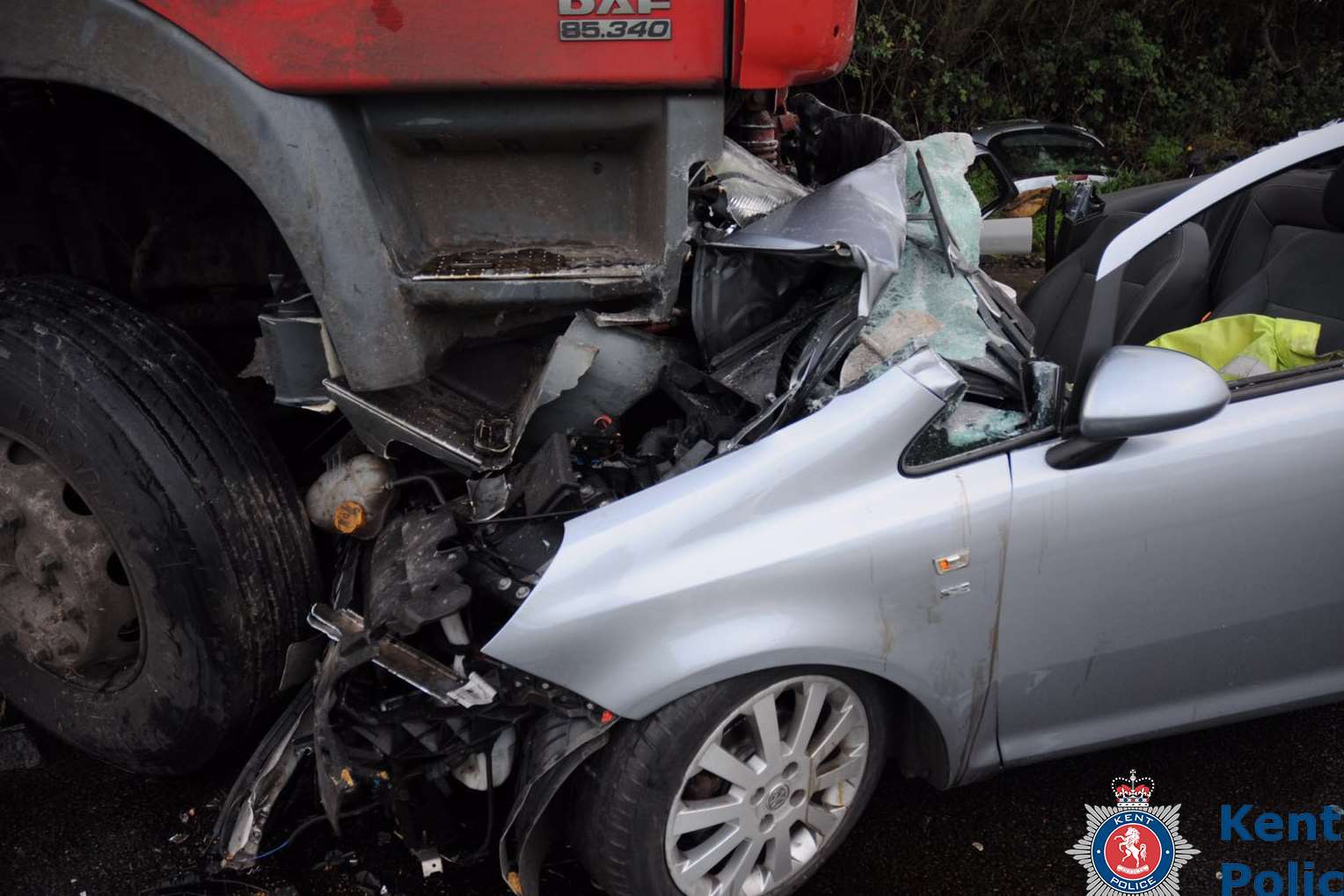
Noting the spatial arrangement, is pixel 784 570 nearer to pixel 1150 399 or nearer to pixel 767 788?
pixel 767 788

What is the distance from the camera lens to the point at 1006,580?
2135 mm

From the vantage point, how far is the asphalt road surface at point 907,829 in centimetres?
241

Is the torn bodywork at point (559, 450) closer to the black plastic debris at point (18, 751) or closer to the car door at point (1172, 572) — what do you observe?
the car door at point (1172, 572)

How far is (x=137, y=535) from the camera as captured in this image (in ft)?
7.68

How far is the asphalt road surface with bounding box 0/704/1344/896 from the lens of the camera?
241 cm

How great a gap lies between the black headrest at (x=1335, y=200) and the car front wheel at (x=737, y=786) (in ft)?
6.36

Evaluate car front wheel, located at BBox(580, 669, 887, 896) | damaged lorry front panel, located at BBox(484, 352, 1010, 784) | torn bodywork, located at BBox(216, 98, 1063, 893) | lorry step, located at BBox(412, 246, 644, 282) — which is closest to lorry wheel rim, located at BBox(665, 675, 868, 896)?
car front wheel, located at BBox(580, 669, 887, 896)

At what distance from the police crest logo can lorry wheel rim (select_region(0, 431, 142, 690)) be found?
8.07 ft

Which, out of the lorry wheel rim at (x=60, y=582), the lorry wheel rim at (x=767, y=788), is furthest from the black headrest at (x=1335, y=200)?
the lorry wheel rim at (x=60, y=582)

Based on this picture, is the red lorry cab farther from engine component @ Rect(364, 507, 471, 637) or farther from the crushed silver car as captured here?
engine component @ Rect(364, 507, 471, 637)

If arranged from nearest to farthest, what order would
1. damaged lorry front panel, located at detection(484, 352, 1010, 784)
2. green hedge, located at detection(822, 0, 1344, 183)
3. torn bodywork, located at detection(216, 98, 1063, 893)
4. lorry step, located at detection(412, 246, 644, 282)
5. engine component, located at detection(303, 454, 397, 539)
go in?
damaged lorry front panel, located at detection(484, 352, 1010, 784) < torn bodywork, located at detection(216, 98, 1063, 893) < lorry step, located at detection(412, 246, 644, 282) < engine component, located at detection(303, 454, 397, 539) < green hedge, located at detection(822, 0, 1344, 183)

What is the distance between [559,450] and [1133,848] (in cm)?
176

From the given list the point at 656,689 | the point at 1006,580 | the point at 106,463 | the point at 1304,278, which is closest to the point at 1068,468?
the point at 1006,580

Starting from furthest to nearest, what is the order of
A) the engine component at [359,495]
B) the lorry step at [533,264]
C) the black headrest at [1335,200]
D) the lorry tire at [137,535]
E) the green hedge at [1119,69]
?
the green hedge at [1119,69] → the black headrest at [1335,200] → the engine component at [359,495] → the lorry tire at [137,535] → the lorry step at [533,264]
